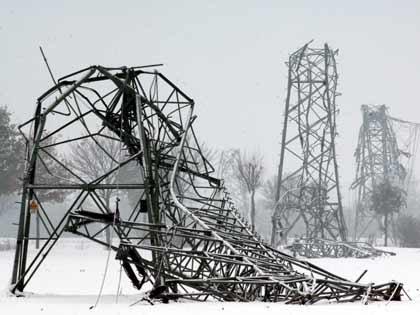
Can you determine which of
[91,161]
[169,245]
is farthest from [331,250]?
[169,245]

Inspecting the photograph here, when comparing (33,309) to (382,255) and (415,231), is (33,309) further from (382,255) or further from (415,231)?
(415,231)

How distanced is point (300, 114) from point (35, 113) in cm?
2699

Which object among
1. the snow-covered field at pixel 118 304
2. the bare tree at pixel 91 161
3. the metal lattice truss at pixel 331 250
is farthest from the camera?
the bare tree at pixel 91 161

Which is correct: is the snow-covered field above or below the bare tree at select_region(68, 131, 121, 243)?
below

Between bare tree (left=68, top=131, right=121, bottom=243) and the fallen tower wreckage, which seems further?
bare tree (left=68, top=131, right=121, bottom=243)

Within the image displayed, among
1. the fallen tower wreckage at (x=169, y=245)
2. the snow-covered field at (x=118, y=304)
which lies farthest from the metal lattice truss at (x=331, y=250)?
A: the fallen tower wreckage at (x=169, y=245)

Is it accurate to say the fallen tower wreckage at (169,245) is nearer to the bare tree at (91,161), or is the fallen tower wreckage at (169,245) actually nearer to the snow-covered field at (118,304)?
the snow-covered field at (118,304)

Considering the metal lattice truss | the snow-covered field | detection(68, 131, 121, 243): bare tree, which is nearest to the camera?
the snow-covered field

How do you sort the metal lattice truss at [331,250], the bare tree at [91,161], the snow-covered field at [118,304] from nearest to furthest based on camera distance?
the snow-covered field at [118,304] → the metal lattice truss at [331,250] → the bare tree at [91,161]

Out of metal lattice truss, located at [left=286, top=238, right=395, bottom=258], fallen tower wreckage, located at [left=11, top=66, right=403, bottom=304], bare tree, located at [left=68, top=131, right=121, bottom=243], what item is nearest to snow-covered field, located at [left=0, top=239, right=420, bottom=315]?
fallen tower wreckage, located at [left=11, top=66, right=403, bottom=304]

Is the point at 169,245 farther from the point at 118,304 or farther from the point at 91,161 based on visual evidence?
the point at 91,161

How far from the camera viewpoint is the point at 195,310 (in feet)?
36.8

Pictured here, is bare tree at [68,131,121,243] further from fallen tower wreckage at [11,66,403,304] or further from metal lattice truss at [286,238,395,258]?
fallen tower wreckage at [11,66,403,304]

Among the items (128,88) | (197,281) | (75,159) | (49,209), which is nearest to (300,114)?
(75,159)
